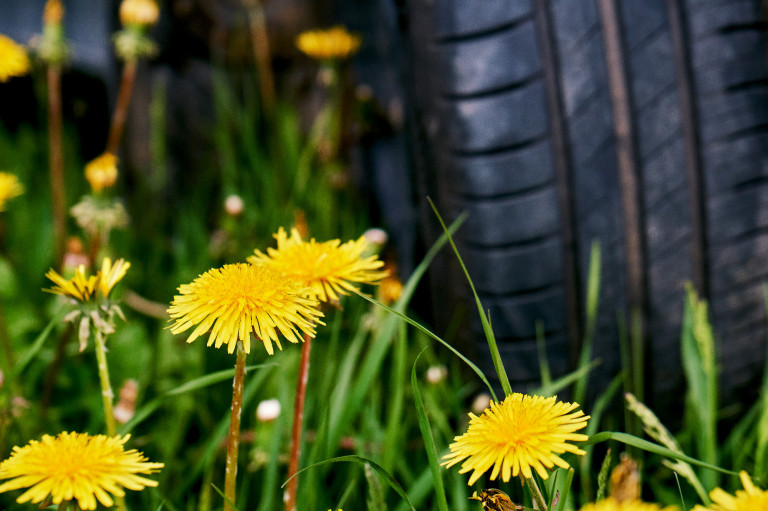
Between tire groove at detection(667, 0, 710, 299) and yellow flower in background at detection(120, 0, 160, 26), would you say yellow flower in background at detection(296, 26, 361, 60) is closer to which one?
yellow flower in background at detection(120, 0, 160, 26)

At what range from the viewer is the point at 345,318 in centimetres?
150

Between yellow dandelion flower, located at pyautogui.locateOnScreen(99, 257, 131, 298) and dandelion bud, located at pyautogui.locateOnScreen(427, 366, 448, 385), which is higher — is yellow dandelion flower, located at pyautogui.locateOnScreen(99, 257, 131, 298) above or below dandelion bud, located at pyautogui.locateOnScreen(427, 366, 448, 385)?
above

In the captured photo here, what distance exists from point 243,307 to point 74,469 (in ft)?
0.52

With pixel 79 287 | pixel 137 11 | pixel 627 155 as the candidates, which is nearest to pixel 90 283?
pixel 79 287

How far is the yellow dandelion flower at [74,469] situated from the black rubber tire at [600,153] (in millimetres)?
647

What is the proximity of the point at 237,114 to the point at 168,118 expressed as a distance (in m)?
0.20

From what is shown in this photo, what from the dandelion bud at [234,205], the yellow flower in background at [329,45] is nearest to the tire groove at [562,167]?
the dandelion bud at [234,205]

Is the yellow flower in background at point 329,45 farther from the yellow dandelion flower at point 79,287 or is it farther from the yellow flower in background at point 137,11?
the yellow dandelion flower at point 79,287

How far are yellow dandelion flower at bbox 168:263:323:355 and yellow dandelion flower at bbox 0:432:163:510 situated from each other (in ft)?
0.33

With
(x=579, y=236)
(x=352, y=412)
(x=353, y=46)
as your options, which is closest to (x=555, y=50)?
(x=579, y=236)

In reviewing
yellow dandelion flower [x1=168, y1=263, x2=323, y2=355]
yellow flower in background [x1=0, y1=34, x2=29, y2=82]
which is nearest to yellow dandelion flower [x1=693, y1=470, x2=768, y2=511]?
yellow dandelion flower [x1=168, y1=263, x2=323, y2=355]

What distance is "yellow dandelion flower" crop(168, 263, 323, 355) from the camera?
20.9 inches

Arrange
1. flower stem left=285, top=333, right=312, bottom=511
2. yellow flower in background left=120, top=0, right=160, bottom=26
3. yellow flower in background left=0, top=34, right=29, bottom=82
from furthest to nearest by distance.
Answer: yellow flower in background left=120, top=0, right=160, bottom=26 → yellow flower in background left=0, top=34, right=29, bottom=82 → flower stem left=285, top=333, right=312, bottom=511

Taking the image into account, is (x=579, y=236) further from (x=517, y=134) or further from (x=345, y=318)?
(x=345, y=318)
